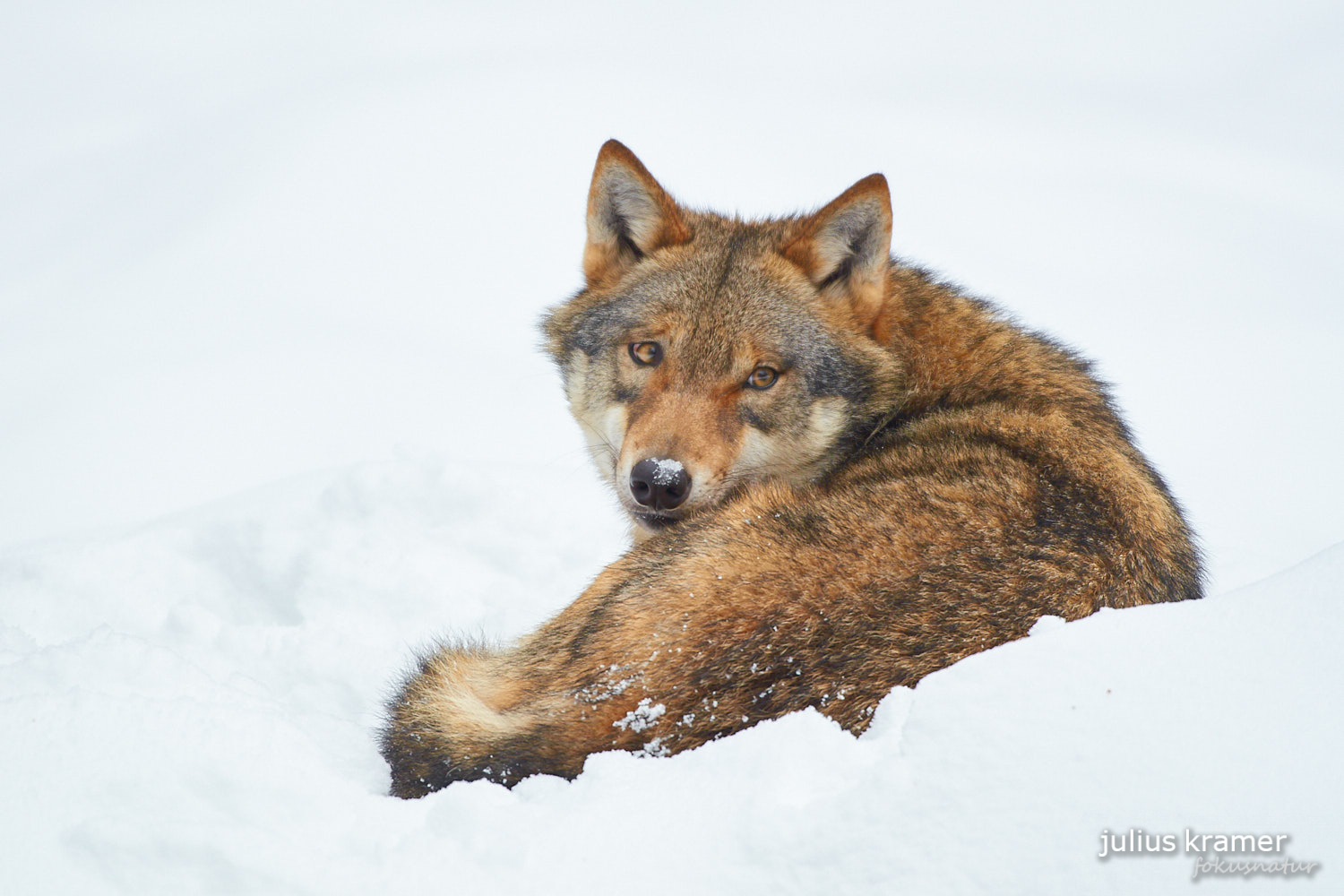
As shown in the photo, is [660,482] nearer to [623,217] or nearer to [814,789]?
[623,217]

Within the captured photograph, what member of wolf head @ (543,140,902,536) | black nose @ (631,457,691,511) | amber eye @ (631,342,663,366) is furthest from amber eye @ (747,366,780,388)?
black nose @ (631,457,691,511)

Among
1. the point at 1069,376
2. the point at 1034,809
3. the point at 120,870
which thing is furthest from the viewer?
the point at 1069,376

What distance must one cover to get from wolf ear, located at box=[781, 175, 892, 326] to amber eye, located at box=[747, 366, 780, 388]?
49 centimetres

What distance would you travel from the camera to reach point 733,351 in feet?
13.5

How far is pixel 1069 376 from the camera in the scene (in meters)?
4.18

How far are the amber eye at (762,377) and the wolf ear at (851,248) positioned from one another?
49 centimetres

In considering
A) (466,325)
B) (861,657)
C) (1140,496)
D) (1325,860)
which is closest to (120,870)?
(861,657)

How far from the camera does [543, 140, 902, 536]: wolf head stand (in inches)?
156

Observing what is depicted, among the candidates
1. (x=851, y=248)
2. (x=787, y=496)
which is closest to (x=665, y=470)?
(x=787, y=496)

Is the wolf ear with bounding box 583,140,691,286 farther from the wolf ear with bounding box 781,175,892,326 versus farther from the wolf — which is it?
the wolf ear with bounding box 781,175,892,326

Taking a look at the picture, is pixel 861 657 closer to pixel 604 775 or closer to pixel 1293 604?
pixel 604 775

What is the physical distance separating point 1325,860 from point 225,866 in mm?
2179

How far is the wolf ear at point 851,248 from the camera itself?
414cm

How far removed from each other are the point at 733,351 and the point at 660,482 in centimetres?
72
